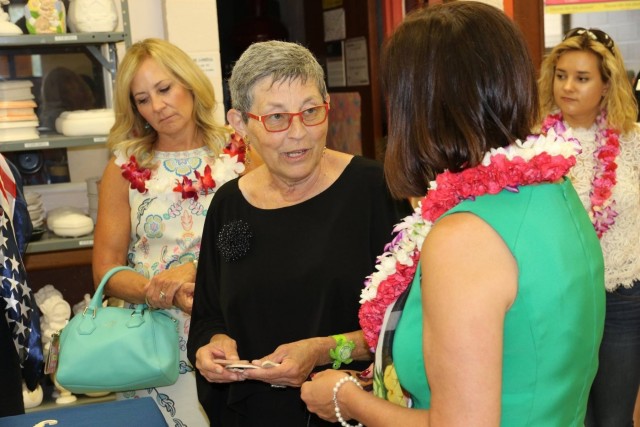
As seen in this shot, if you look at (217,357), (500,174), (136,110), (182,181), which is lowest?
(217,357)

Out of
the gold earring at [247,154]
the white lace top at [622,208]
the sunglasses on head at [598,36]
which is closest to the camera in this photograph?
the gold earring at [247,154]

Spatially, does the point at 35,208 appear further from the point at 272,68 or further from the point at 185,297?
the point at 272,68

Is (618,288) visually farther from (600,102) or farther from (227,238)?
(227,238)

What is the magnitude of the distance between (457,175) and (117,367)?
62.1 inches

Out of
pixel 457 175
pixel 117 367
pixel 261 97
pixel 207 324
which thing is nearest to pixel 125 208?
pixel 117 367

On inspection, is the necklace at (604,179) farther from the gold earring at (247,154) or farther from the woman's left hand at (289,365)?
the woman's left hand at (289,365)

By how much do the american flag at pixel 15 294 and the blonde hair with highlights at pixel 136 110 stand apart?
1.84 ft

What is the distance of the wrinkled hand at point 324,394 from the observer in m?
1.65

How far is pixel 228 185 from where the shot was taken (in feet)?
7.87

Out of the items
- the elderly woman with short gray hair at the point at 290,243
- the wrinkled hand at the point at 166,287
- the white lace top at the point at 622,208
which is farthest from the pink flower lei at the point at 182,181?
the white lace top at the point at 622,208

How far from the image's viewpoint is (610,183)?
11.8ft

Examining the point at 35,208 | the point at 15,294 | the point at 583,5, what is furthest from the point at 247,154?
the point at 583,5

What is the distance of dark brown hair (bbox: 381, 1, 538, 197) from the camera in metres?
1.40

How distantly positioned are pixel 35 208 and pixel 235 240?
2.13 m
